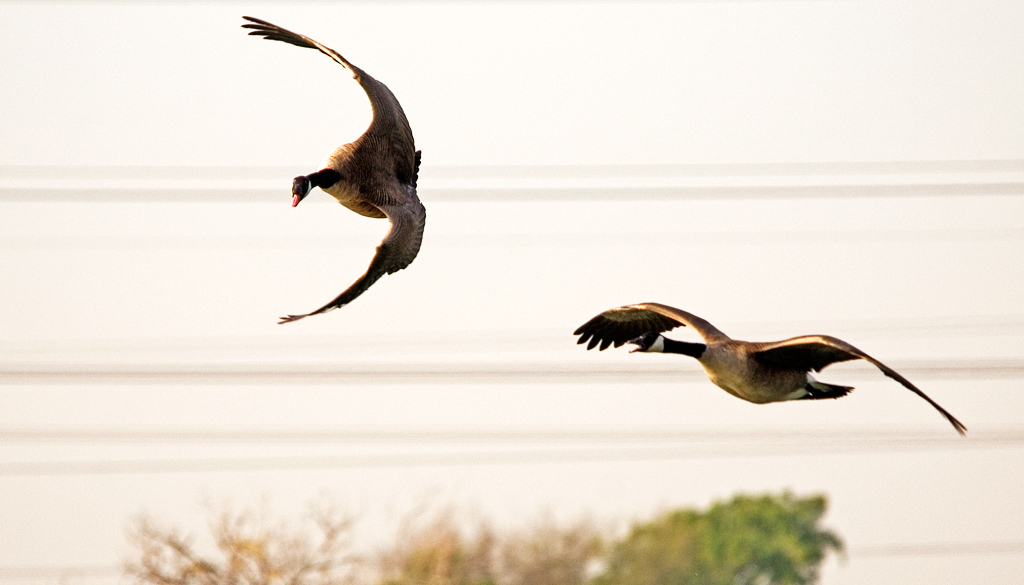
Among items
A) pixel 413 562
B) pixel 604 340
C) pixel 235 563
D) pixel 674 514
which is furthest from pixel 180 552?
pixel 674 514

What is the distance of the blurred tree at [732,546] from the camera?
50781 millimetres

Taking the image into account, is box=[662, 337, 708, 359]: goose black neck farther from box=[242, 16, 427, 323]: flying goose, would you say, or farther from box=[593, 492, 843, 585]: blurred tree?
box=[593, 492, 843, 585]: blurred tree

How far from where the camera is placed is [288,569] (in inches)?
1272

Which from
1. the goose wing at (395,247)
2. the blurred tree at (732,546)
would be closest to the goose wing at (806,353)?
the goose wing at (395,247)

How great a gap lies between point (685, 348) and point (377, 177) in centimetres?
259

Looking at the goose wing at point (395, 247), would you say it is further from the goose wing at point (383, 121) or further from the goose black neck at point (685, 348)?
the goose black neck at point (685, 348)

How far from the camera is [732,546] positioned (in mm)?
52469

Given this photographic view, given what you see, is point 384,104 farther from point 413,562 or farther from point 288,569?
point 413,562

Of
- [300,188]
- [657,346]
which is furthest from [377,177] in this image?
[657,346]

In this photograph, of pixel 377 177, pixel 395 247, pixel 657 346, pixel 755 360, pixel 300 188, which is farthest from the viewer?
pixel 657 346

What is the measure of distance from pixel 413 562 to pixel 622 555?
16469 millimetres

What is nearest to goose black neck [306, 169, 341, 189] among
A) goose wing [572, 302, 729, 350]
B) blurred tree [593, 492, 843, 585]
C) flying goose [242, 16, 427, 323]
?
flying goose [242, 16, 427, 323]

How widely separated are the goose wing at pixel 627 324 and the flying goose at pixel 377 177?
1.99m

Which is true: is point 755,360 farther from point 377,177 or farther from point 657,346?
point 377,177
